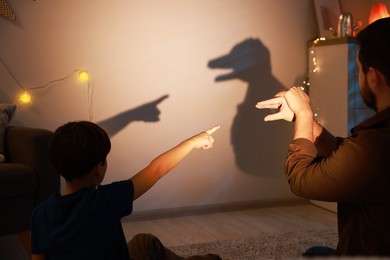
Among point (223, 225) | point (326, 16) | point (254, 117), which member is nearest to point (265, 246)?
point (223, 225)

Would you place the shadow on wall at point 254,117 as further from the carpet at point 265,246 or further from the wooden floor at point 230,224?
the carpet at point 265,246

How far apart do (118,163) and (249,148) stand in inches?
38.5

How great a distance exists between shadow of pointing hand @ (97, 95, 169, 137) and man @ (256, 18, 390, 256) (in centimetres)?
216

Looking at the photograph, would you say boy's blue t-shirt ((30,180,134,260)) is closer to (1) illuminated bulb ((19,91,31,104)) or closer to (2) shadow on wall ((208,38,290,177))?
(1) illuminated bulb ((19,91,31,104))

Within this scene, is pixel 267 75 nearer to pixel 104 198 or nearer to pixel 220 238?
pixel 220 238

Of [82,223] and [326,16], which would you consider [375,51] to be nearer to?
[82,223]

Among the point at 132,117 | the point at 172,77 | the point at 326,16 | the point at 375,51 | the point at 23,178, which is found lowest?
the point at 23,178

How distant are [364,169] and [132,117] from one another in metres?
2.38

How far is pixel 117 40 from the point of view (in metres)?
3.14

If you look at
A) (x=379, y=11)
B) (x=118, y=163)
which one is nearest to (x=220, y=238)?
(x=118, y=163)

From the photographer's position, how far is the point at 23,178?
2.38m

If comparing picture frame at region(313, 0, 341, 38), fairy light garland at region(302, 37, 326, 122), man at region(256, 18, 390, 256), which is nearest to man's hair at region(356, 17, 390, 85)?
man at region(256, 18, 390, 256)

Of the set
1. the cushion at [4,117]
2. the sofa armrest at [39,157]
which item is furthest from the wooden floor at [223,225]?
the cushion at [4,117]

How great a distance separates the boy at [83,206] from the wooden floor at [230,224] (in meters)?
1.47
